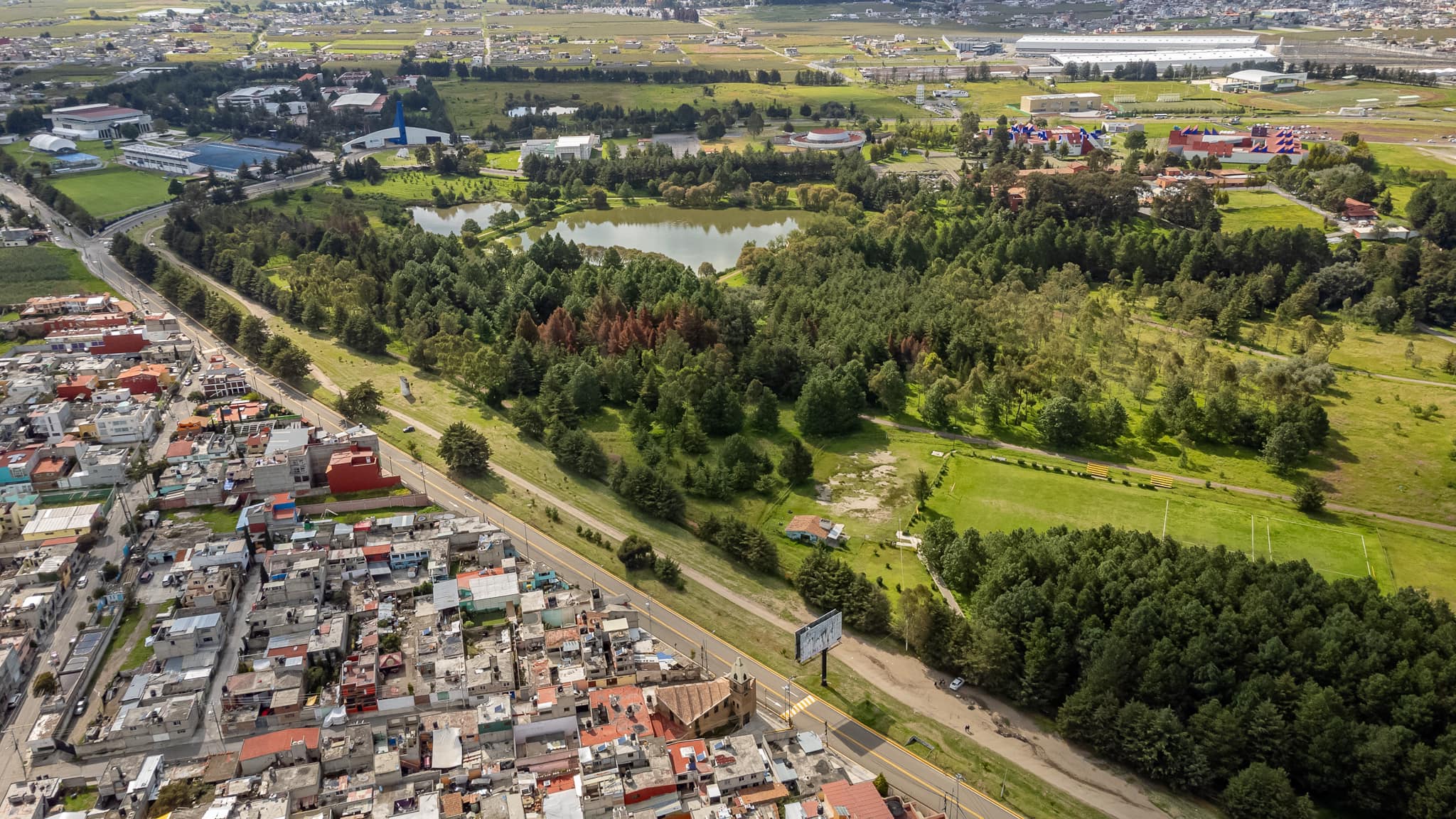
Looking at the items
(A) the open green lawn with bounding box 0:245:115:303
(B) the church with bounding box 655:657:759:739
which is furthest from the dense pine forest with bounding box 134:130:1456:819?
(B) the church with bounding box 655:657:759:739

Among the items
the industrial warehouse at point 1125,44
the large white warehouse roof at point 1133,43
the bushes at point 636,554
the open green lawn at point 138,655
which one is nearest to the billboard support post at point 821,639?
the bushes at point 636,554

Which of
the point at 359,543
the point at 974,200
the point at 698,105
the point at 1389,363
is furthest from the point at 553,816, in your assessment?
the point at 698,105

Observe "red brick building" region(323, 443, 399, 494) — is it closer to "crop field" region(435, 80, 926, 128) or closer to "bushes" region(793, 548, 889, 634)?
"bushes" region(793, 548, 889, 634)

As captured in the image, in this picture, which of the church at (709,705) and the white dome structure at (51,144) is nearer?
the church at (709,705)

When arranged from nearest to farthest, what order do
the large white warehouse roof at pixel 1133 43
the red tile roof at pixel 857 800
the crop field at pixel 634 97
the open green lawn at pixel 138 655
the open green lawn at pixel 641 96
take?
the red tile roof at pixel 857 800 → the open green lawn at pixel 138 655 → the open green lawn at pixel 641 96 → the crop field at pixel 634 97 → the large white warehouse roof at pixel 1133 43

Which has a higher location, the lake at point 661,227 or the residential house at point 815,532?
the lake at point 661,227

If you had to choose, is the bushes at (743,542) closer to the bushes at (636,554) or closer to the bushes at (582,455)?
the bushes at (636,554)

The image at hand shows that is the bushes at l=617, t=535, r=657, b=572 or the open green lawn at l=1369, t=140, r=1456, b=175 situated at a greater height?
the open green lawn at l=1369, t=140, r=1456, b=175
